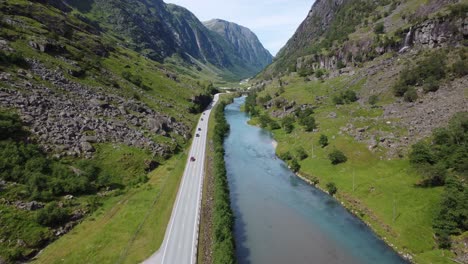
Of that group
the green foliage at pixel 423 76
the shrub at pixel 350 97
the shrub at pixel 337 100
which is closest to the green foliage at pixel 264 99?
the shrub at pixel 337 100

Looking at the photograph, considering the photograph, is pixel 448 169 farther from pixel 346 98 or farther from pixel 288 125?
pixel 346 98

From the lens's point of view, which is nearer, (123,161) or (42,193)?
(42,193)

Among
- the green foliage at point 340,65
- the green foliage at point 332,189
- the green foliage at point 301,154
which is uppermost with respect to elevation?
the green foliage at point 340,65

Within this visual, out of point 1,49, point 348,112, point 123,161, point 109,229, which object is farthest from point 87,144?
point 348,112

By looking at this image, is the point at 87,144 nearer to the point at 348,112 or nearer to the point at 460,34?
the point at 348,112

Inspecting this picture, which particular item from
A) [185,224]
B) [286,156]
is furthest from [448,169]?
[185,224]

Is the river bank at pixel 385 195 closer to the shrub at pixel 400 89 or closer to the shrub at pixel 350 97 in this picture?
the shrub at pixel 400 89
